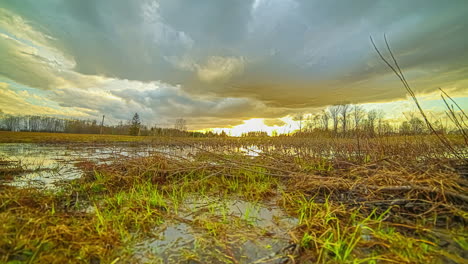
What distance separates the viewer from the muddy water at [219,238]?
1.57 m

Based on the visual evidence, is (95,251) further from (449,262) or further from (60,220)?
(449,262)

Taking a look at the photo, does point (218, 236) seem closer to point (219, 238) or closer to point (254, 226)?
point (219, 238)

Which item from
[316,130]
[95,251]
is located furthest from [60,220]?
[316,130]

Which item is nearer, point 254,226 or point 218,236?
point 218,236

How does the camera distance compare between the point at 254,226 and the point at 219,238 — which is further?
the point at 254,226

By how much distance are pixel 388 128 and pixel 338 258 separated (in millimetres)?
9478

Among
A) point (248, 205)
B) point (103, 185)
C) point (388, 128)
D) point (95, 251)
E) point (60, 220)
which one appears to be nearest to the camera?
point (95, 251)

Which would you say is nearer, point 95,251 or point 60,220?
point 95,251

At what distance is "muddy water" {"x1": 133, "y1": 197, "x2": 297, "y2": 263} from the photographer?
1.57 metres

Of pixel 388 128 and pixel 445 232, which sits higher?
pixel 388 128

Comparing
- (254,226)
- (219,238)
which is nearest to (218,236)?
(219,238)

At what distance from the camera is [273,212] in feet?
8.57

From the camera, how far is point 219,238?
1.83 metres

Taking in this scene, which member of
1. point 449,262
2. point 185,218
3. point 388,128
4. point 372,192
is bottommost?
point 185,218
